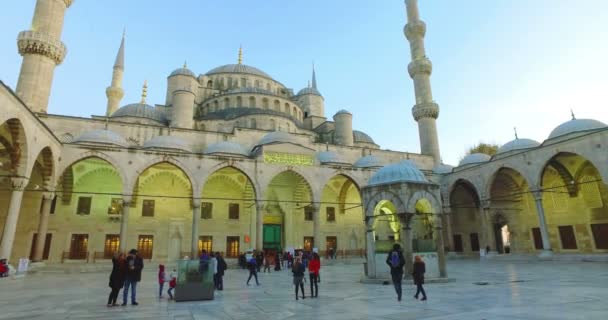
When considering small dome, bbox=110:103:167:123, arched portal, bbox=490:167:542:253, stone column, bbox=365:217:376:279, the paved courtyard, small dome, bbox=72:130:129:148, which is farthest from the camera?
small dome, bbox=110:103:167:123

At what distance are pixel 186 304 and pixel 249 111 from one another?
64.0 feet

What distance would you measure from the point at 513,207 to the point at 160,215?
2130cm

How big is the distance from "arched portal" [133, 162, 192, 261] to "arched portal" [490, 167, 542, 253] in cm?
1847

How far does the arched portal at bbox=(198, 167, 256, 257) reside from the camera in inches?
794

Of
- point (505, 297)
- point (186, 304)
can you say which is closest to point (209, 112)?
point (186, 304)

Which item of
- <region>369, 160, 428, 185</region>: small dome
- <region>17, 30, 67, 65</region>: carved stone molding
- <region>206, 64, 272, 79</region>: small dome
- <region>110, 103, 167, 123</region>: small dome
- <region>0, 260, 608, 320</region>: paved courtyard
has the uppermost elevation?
<region>206, 64, 272, 79</region>: small dome

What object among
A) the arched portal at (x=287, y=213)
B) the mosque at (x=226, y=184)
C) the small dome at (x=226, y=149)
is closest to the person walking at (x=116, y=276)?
the mosque at (x=226, y=184)

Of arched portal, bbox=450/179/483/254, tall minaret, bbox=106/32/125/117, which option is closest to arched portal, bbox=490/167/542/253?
arched portal, bbox=450/179/483/254

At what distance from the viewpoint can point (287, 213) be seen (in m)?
21.6

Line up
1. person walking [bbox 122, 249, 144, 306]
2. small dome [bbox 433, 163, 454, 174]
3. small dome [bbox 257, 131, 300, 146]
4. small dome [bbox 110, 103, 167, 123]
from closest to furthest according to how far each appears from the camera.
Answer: person walking [bbox 122, 249, 144, 306], small dome [bbox 257, 131, 300, 146], small dome [bbox 110, 103, 167, 123], small dome [bbox 433, 163, 454, 174]

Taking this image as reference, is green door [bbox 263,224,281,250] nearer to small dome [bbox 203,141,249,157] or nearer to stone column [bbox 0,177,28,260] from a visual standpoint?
small dome [bbox 203,141,249,157]

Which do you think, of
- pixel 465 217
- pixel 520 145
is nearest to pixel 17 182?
pixel 465 217

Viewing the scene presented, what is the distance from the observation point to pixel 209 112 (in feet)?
87.5

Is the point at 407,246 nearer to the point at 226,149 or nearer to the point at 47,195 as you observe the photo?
the point at 226,149
